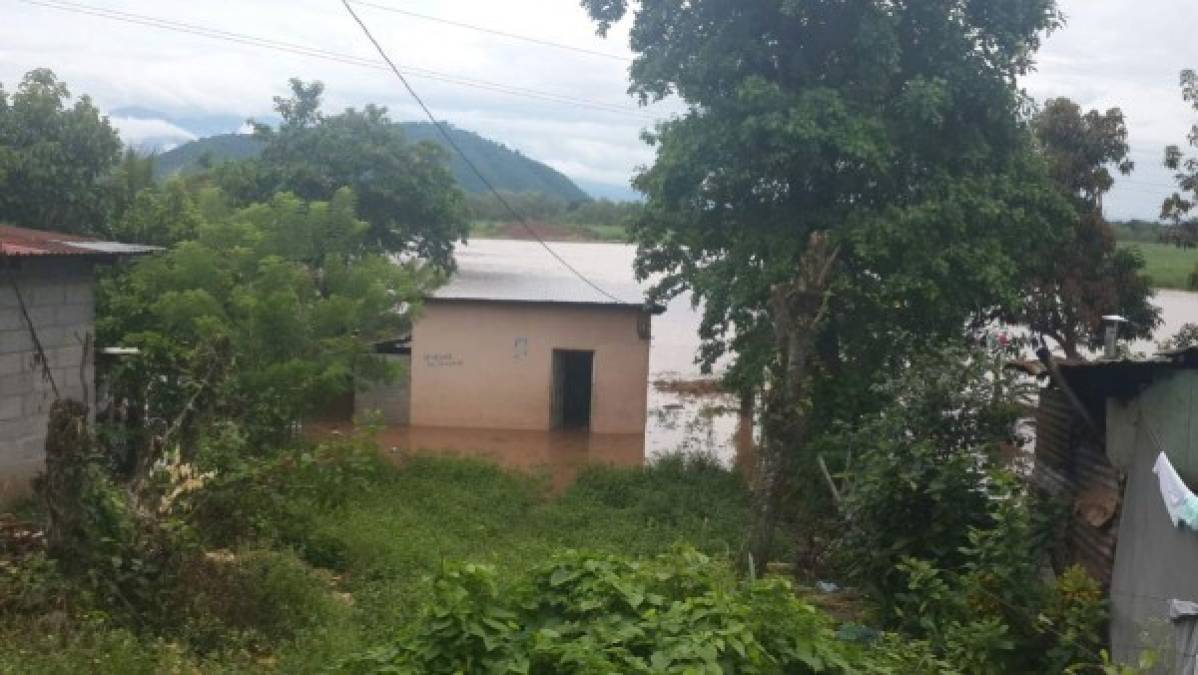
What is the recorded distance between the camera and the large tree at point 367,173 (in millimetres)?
25828

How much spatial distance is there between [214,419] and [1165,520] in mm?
7130

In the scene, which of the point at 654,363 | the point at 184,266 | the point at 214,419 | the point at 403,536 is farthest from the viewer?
the point at 654,363

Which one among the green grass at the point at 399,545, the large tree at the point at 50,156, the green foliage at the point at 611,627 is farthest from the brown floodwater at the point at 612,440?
the green foliage at the point at 611,627

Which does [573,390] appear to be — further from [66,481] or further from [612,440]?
[66,481]

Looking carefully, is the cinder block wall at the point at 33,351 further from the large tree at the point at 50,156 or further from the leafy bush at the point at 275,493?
the large tree at the point at 50,156

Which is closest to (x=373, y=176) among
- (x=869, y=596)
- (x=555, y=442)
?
(x=555, y=442)

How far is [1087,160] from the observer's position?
21562 millimetres

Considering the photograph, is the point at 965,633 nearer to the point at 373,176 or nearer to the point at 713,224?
the point at 713,224

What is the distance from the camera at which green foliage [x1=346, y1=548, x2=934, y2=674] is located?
5602 mm

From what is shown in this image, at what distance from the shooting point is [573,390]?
25.1 meters

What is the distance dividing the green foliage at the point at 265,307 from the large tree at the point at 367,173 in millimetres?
6784

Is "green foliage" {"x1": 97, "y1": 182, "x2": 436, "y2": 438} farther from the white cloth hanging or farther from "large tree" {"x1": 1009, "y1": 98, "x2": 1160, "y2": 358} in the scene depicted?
"large tree" {"x1": 1009, "y1": 98, "x2": 1160, "y2": 358}

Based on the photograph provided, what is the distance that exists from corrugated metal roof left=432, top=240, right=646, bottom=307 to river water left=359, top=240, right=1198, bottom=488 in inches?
5.6

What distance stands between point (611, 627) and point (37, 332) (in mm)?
8996
